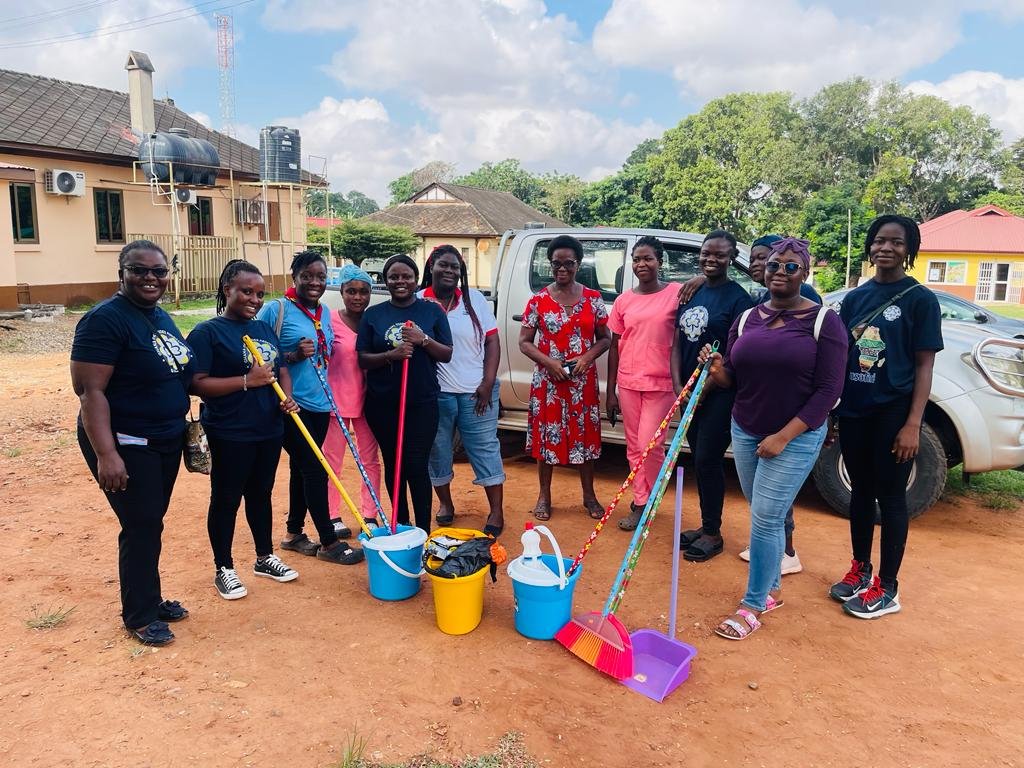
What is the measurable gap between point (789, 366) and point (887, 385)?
636 mm

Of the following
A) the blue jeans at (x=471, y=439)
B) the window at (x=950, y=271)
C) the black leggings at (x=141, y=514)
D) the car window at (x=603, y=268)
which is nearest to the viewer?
the black leggings at (x=141, y=514)

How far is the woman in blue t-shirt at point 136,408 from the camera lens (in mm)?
2818

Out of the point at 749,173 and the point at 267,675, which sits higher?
the point at 749,173

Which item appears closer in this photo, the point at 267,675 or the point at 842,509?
the point at 267,675

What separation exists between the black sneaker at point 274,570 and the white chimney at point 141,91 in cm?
1890

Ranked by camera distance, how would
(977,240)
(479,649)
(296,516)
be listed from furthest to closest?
(977,240), (296,516), (479,649)

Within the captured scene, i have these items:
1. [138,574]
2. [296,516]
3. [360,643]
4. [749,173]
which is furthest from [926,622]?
[749,173]

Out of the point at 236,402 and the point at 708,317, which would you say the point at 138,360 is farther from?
the point at 708,317

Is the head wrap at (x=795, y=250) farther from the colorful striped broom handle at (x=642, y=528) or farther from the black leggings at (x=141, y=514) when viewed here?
the black leggings at (x=141, y=514)

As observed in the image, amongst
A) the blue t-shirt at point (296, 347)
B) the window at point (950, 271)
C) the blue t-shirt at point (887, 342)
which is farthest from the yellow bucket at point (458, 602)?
the window at point (950, 271)

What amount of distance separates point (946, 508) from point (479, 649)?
12.6 feet

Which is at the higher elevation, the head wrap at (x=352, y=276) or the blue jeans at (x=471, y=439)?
the head wrap at (x=352, y=276)

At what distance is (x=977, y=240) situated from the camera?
104 ft

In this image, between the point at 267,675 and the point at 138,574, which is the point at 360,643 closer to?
the point at 267,675
